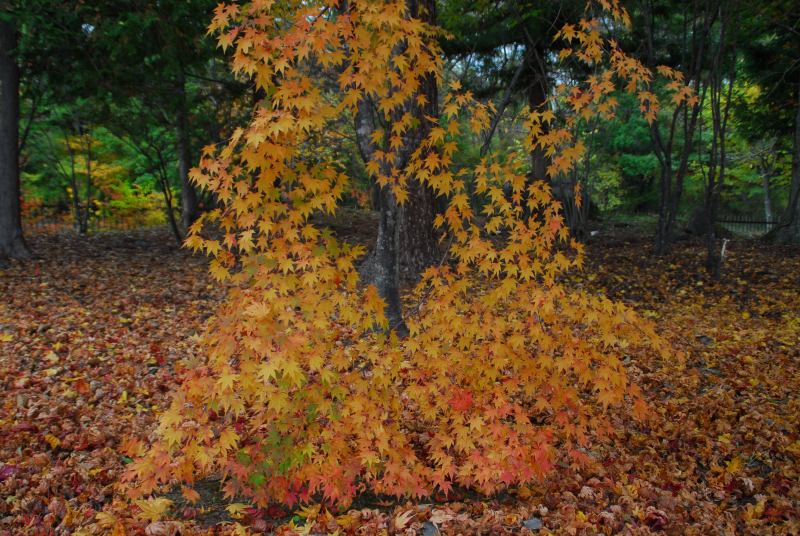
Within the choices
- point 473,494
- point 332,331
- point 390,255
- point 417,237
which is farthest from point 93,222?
point 473,494

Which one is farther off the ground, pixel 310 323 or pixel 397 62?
pixel 397 62

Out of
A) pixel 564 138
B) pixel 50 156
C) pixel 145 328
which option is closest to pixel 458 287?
pixel 564 138

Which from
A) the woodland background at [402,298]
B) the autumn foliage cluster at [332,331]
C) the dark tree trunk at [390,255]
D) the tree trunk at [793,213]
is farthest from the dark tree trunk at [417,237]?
the tree trunk at [793,213]

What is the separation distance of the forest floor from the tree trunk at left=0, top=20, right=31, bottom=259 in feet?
2.04

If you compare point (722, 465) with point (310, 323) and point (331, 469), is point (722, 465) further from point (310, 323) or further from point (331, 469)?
point (310, 323)

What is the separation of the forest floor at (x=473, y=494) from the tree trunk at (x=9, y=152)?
62cm

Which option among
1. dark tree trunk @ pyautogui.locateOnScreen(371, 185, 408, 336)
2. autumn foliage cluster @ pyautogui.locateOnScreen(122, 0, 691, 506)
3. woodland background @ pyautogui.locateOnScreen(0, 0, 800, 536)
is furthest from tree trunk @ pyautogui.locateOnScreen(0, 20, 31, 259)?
dark tree trunk @ pyautogui.locateOnScreen(371, 185, 408, 336)

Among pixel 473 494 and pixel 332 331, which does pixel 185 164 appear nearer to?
pixel 332 331

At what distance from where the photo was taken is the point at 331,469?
2.86 meters

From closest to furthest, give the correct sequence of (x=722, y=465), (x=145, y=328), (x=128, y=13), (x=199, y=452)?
(x=199, y=452) → (x=722, y=465) → (x=145, y=328) → (x=128, y=13)

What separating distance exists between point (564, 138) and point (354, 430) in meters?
2.67

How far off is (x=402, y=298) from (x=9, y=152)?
7632 millimetres

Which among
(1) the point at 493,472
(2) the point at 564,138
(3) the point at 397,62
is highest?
(3) the point at 397,62

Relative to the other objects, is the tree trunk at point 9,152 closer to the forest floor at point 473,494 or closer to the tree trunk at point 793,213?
the forest floor at point 473,494
